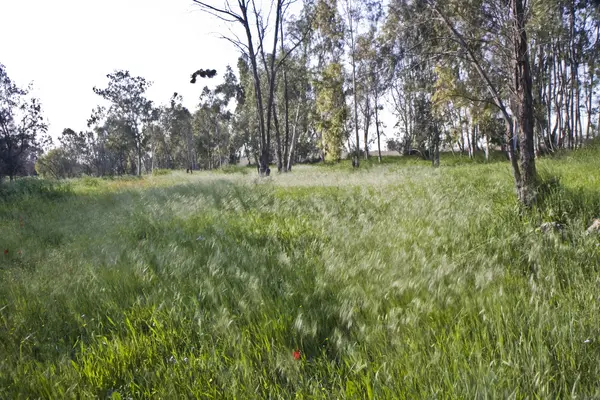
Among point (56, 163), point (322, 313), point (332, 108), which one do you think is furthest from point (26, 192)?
point (56, 163)

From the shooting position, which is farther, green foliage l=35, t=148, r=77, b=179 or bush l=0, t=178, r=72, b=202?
green foliage l=35, t=148, r=77, b=179

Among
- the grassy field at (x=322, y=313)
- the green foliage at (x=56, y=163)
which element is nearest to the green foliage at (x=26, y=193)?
the grassy field at (x=322, y=313)

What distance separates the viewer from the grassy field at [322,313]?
1.38 m

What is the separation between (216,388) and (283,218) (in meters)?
3.80

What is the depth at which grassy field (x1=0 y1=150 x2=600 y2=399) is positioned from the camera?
1.38m

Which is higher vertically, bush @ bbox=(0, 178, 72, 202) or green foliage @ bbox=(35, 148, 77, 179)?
green foliage @ bbox=(35, 148, 77, 179)

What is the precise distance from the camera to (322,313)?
6.45 feet

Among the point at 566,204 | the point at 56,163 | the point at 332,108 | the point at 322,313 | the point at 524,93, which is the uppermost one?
the point at 56,163

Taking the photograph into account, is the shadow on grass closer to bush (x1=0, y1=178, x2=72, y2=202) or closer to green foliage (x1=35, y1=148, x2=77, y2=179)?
bush (x1=0, y1=178, x2=72, y2=202)

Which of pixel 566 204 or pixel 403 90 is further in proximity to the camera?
pixel 403 90

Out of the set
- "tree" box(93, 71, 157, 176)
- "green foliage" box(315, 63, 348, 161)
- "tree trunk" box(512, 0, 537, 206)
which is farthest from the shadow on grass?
"tree" box(93, 71, 157, 176)

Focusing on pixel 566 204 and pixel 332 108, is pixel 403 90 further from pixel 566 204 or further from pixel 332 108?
pixel 566 204

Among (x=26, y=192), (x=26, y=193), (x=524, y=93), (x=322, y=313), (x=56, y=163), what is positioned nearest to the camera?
(x=322, y=313)

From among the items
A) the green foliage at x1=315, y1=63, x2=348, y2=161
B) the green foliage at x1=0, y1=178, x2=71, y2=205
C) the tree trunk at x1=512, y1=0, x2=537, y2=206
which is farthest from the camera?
the green foliage at x1=315, y1=63, x2=348, y2=161
